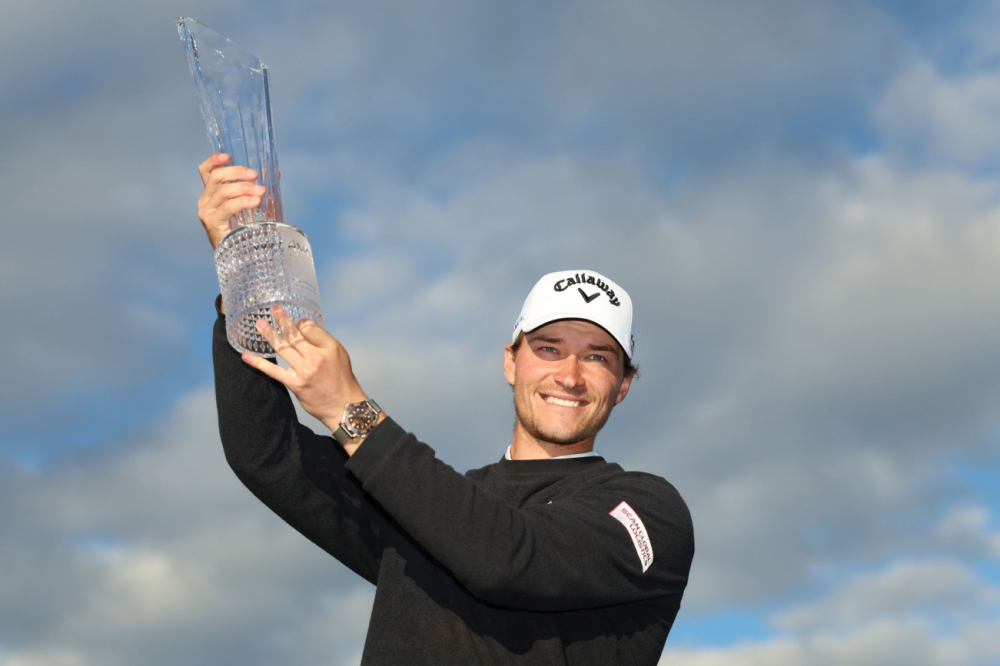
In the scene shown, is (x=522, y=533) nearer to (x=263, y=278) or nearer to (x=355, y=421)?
(x=355, y=421)

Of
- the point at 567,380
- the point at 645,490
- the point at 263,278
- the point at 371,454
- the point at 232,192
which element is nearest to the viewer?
the point at 371,454

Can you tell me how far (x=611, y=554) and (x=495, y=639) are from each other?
86 centimetres

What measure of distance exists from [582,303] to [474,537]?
267 centimetres

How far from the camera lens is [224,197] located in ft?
17.2

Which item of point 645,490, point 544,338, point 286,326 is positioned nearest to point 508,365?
point 544,338

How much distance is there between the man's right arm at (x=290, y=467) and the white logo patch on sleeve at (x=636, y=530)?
5.26 feet

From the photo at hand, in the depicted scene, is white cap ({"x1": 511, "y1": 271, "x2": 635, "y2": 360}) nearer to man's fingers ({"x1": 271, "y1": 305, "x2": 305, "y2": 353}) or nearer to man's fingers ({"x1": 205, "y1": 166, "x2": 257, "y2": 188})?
man's fingers ({"x1": 205, "y1": 166, "x2": 257, "y2": 188})

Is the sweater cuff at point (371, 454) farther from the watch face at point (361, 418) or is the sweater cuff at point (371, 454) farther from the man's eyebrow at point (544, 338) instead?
the man's eyebrow at point (544, 338)

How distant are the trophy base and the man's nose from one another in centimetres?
219

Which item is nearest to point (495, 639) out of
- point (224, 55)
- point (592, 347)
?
point (592, 347)

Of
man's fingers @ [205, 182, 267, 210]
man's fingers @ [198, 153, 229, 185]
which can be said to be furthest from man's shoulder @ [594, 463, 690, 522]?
man's fingers @ [198, 153, 229, 185]

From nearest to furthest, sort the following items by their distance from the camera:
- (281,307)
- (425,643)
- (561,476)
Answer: (281,307)
(425,643)
(561,476)

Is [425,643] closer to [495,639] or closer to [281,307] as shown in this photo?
[495,639]

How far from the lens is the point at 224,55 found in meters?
5.74
